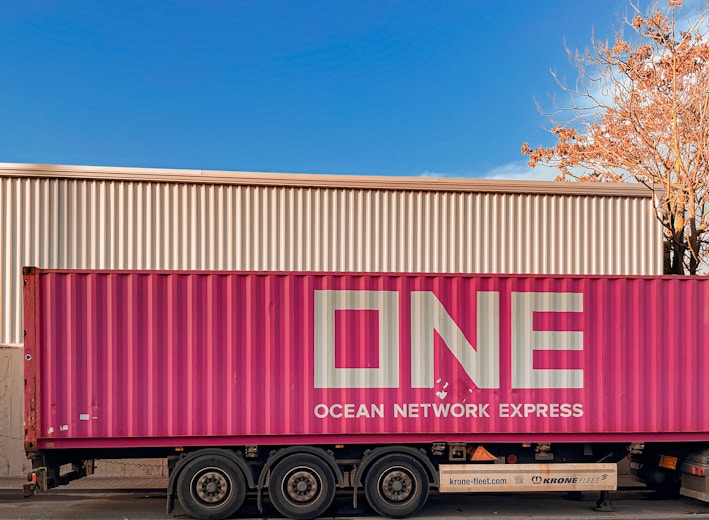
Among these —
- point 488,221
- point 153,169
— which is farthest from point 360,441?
point 153,169

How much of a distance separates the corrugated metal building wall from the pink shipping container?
3.32 metres

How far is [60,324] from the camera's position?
6.25m

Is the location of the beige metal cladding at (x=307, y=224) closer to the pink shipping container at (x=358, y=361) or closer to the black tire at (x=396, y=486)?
the pink shipping container at (x=358, y=361)

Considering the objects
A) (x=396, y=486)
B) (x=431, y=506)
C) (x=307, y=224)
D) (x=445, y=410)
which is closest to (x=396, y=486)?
(x=396, y=486)

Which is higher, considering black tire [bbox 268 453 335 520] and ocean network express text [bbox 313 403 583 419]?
ocean network express text [bbox 313 403 583 419]

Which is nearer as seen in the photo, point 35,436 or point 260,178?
point 35,436

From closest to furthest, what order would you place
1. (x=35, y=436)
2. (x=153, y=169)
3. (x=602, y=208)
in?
(x=35, y=436), (x=153, y=169), (x=602, y=208)

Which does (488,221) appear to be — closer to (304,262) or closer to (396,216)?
(396,216)

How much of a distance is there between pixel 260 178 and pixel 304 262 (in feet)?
6.55

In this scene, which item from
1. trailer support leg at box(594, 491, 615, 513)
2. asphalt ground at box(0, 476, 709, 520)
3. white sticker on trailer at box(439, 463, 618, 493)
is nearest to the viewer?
white sticker on trailer at box(439, 463, 618, 493)

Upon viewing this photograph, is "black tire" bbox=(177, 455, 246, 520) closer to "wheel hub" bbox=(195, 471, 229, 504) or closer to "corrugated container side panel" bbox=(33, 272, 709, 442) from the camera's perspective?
"wheel hub" bbox=(195, 471, 229, 504)

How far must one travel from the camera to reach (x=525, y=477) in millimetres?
6855

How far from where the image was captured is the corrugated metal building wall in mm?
9484

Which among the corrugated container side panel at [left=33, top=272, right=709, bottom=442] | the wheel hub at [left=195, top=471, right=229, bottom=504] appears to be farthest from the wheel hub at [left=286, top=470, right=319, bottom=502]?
the wheel hub at [left=195, top=471, right=229, bottom=504]
